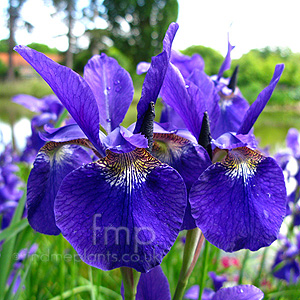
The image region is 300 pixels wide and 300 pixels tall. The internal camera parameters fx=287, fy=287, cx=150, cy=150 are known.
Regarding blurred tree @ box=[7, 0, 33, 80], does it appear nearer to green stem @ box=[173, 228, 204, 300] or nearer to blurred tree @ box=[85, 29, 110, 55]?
blurred tree @ box=[85, 29, 110, 55]

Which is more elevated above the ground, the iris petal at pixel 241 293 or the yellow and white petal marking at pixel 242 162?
the yellow and white petal marking at pixel 242 162

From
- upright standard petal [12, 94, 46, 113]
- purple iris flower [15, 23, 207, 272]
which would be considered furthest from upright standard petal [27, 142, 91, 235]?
upright standard petal [12, 94, 46, 113]

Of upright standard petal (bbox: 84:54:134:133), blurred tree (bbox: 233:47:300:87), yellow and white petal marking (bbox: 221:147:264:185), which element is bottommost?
blurred tree (bbox: 233:47:300:87)

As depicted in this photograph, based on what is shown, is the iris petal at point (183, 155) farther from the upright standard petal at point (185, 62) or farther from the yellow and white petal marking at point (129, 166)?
the upright standard petal at point (185, 62)

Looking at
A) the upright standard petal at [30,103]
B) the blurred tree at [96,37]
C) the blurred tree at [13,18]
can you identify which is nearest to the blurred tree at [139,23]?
the blurred tree at [96,37]

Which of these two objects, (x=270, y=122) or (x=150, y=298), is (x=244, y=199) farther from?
(x=270, y=122)

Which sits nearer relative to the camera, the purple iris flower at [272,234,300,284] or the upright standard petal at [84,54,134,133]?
the upright standard petal at [84,54,134,133]

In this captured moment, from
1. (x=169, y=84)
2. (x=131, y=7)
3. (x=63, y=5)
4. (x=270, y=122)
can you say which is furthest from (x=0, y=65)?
(x=169, y=84)
